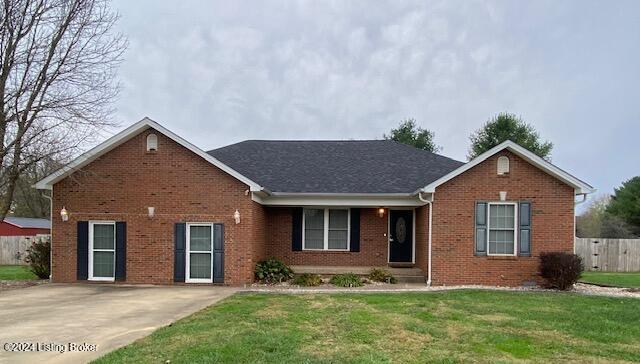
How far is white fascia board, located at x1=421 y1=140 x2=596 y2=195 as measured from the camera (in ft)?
46.3

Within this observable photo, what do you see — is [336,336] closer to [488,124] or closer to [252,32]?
[252,32]

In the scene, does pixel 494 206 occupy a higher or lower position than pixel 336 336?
higher

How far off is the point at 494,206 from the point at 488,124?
2791 cm

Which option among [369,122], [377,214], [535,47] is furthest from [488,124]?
[377,214]

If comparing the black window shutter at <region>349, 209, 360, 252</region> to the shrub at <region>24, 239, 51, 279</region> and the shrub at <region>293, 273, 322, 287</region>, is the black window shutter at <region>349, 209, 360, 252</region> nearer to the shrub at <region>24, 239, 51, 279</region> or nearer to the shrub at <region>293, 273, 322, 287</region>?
the shrub at <region>293, 273, 322, 287</region>

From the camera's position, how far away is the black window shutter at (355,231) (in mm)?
16828

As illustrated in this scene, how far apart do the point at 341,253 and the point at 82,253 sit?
803 cm

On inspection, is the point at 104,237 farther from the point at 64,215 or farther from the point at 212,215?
the point at 212,215

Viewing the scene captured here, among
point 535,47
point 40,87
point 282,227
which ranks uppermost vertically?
point 535,47

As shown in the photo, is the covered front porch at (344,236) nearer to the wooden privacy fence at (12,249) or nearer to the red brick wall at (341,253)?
the red brick wall at (341,253)

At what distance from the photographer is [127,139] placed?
14625mm

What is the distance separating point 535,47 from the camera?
1773cm

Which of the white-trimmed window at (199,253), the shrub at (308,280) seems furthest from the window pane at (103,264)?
the shrub at (308,280)

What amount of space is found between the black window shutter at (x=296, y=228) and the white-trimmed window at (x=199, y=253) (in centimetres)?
334
